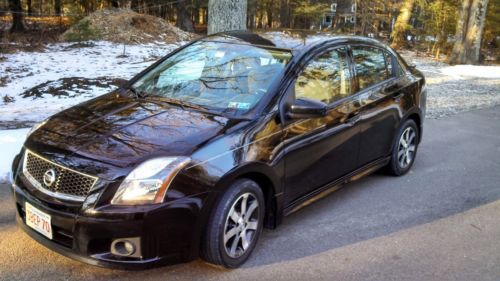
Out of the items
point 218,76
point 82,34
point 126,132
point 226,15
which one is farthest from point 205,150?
point 82,34

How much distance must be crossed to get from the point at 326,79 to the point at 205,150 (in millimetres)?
1653

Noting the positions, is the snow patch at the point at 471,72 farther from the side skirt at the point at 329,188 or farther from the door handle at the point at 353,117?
the door handle at the point at 353,117

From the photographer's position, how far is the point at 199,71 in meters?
4.47

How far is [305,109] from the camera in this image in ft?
12.8

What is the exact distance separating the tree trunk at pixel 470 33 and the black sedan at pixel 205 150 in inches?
700

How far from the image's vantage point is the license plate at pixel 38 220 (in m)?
3.22

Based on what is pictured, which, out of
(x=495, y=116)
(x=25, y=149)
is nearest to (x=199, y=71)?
(x=25, y=149)

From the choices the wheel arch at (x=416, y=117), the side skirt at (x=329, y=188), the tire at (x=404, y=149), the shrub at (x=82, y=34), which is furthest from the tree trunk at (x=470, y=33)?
the side skirt at (x=329, y=188)

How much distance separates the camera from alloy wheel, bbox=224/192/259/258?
3557 millimetres

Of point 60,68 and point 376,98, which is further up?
point 376,98

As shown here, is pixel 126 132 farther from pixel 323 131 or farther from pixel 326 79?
pixel 326 79

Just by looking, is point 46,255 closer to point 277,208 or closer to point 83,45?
point 277,208

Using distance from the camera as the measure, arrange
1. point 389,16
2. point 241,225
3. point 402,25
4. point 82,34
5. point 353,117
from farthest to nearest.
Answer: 1. point 389,16
2. point 402,25
3. point 82,34
4. point 353,117
5. point 241,225

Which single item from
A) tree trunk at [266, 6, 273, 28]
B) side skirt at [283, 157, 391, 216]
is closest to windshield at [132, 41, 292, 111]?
side skirt at [283, 157, 391, 216]
